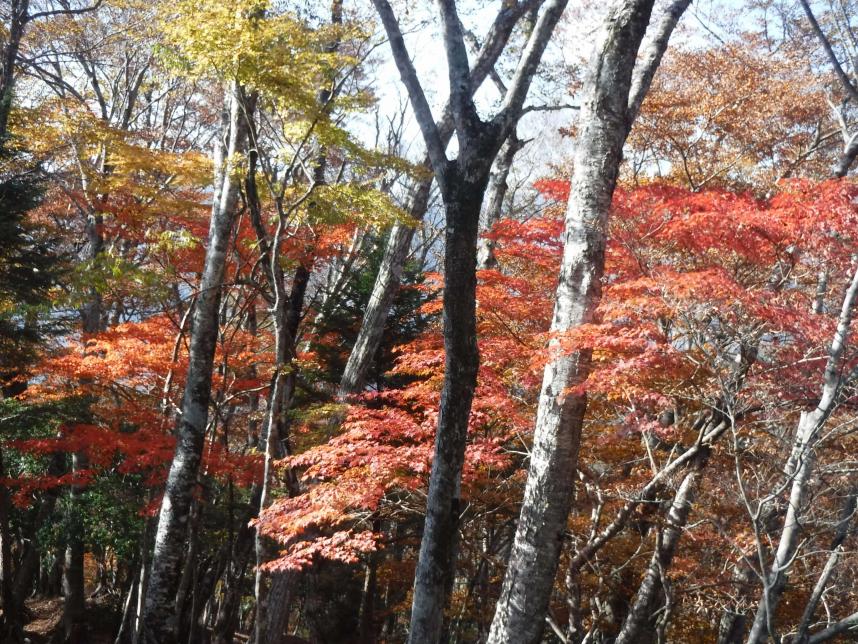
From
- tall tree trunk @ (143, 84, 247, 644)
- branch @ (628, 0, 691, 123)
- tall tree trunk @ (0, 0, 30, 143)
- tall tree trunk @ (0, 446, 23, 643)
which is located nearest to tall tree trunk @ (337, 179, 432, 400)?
tall tree trunk @ (143, 84, 247, 644)

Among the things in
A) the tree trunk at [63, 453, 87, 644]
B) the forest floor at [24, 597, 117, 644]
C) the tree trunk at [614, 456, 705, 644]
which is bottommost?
the forest floor at [24, 597, 117, 644]

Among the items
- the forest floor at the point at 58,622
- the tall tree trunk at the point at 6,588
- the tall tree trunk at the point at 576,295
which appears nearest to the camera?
the tall tree trunk at the point at 576,295

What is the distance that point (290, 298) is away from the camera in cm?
1077

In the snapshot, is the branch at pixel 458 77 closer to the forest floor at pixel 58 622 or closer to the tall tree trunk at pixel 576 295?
the tall tree trunk at pixel 576 295

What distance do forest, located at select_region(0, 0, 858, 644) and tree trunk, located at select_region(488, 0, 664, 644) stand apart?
0.07 ft

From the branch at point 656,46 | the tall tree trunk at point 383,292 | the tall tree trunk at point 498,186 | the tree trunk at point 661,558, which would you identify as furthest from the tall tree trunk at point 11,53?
the tree trunk at point 661,558

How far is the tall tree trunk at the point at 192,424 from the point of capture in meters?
7.11

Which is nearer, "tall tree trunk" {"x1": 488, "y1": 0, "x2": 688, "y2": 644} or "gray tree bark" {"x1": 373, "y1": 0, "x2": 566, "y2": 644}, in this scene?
"gray tree bark" {"x1": 373, "y1": 0, "x2": 566, "y2": 644}

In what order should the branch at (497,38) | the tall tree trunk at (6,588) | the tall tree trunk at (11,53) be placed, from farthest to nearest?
the tall tree trunk at (6,588)
the tall tree trunk at (11,53)
the branch at (497,38)

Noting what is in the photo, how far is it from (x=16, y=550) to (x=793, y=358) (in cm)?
1566

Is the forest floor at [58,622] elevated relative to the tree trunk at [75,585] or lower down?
lower down

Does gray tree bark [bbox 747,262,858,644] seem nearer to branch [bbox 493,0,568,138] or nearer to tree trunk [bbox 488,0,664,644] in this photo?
tree trunk [bbox 488,0,664,644]

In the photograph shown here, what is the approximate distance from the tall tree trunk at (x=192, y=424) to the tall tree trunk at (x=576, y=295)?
3930mm

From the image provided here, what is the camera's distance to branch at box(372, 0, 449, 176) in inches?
171
